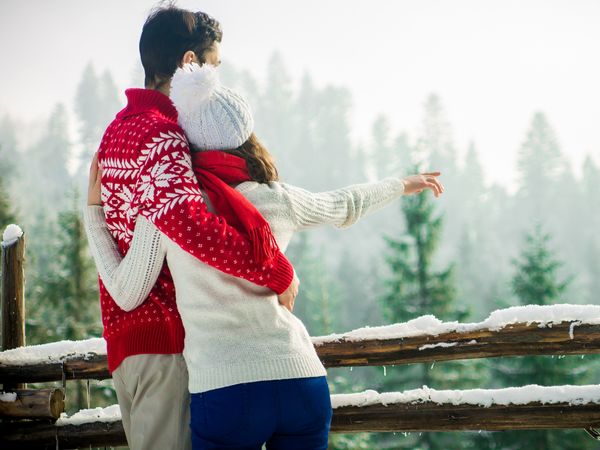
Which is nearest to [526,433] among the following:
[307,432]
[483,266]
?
[307,432]

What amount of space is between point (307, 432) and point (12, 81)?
3694 inches

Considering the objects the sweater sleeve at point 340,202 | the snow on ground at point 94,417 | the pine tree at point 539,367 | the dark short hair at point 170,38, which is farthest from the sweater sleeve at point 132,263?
the pine tree at point 539,367

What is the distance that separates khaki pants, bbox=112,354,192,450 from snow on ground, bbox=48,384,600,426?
202 cm

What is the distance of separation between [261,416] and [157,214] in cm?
81

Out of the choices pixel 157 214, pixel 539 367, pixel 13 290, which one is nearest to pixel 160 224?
pixel 157 214

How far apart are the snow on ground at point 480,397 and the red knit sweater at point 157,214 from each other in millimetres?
2162

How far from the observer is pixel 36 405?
443cm

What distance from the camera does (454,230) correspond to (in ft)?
245

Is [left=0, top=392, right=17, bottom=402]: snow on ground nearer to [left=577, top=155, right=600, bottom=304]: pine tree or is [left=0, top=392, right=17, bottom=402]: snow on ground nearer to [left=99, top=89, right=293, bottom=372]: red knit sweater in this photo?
[left=99, top=89, right=293, bottom=372]: red knit sweater

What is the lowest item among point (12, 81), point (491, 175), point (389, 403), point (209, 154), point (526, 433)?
point (526, 433)

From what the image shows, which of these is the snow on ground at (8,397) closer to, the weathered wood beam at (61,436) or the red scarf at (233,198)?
the weathered wood beam at (61,436)

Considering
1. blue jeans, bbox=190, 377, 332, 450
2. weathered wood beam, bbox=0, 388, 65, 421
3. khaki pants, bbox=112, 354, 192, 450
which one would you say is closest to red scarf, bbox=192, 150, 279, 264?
blue jeans, bbox=190, 377, 332, 450

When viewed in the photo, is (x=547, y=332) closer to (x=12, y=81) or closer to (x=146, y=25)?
(x=146, y=25)

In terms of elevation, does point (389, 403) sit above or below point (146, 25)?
below
